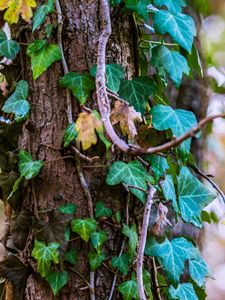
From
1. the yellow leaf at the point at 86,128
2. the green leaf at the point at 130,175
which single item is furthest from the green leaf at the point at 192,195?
the yellow leaf at the point at 86,128

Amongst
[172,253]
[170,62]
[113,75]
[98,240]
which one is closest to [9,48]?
[113,75]

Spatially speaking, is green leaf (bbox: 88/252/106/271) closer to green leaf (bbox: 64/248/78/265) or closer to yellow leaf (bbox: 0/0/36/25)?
green leaf (bbox: 64/248/78/265)

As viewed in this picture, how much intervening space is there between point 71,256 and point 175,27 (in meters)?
0.51

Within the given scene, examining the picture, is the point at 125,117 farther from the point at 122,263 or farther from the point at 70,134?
the point at 122,263

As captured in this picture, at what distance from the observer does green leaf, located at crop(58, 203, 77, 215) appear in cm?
91

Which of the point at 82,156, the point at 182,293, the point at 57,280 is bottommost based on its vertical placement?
the point at 182,293

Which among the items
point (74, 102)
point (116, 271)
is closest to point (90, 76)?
point (74, 102)

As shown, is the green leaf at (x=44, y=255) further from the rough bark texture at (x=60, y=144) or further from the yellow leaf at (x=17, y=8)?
the yellow leaf at (x=17, y=8)

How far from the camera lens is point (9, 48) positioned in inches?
38.3

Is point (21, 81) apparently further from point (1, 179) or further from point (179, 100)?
point (179, 100)

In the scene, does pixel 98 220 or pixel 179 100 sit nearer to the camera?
pixel 98 220

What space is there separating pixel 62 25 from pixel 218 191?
534 mm

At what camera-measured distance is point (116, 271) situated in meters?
0.91

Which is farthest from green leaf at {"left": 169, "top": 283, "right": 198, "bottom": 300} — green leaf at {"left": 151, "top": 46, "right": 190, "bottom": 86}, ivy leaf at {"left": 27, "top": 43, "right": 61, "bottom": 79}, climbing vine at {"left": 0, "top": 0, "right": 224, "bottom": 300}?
ivy leaf at {"left": 27, "top": 43, "right": 61, "bottom": 79}
